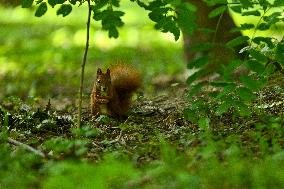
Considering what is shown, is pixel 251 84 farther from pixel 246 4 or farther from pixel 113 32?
pixel 113 32

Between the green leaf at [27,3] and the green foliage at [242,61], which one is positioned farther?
the green leaf at [27,3]

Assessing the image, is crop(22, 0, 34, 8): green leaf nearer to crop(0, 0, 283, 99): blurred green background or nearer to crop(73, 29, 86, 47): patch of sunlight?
crop(0, 0, 283, 99): blurred green background

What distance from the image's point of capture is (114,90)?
5520 mm

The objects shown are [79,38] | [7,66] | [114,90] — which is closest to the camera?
[114,90]

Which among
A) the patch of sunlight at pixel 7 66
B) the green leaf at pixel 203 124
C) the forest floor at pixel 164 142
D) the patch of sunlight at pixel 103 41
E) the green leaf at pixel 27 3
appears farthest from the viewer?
the patch of sunlight at pixel 103 41

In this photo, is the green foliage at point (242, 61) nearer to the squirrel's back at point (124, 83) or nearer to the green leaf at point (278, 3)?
the green leaf at point (278, 3)

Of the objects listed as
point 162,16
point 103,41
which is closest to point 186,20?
point 162,16

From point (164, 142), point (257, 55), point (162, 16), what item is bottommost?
point (164, 142)

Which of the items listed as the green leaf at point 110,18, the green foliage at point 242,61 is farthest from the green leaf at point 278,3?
the green leaf at point 110,18

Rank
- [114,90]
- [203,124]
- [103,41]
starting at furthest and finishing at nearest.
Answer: [103,41], [114,90], [203,124]

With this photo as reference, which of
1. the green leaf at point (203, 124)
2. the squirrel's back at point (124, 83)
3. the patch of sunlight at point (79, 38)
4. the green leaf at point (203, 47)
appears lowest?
the green leaf at point (203, 124)

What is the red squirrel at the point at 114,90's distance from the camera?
17.5 feet

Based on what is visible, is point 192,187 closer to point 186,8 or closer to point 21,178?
point 21,178

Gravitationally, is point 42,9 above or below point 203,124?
above
